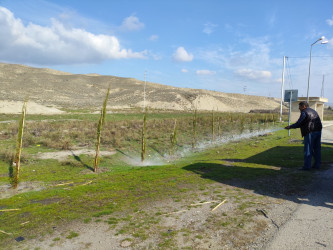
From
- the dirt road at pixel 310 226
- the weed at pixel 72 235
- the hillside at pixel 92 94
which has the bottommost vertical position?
the weed at pixel 72 235

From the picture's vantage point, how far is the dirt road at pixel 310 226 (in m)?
4.27

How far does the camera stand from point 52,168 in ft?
37.9

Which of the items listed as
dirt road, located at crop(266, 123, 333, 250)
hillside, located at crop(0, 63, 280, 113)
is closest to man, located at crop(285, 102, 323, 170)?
dirt road, located at crop(266, 123, 333, 250)

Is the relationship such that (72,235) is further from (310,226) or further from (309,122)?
(309,122)

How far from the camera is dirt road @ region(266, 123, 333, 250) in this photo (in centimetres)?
427

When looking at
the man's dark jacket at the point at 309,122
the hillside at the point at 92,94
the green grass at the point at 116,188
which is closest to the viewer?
the green grass at the point at 116,188

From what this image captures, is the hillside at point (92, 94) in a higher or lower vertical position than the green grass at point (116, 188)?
higher

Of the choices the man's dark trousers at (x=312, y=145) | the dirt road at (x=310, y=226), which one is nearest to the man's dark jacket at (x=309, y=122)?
the man's dark trousers at (x=312, y=145)

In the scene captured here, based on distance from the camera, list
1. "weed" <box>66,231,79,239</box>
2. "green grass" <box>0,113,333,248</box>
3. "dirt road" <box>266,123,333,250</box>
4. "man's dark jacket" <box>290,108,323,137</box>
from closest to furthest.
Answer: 1. "dirt road" <box>266,123,333,250</box>
2. "weed" <box>66,231,79,239</box>
3. "green grass" <box>0,113,333,248</box>
4. "man's dark jacket" <box>290,108,323,137</box>

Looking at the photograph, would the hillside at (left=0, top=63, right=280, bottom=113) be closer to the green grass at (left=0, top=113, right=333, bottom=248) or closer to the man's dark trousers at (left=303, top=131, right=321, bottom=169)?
the green grass at (left=0, top=113, right=333, bottom=248)

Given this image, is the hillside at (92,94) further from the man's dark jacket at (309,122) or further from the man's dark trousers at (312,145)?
the man's dark jacket at (309,122)

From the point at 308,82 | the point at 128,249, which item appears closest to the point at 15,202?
the point at 128,249

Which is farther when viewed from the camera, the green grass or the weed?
the green grass

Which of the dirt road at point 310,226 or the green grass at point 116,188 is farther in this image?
the green grass at point 116,188
